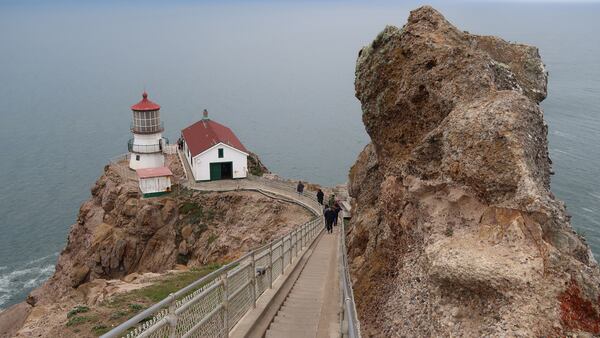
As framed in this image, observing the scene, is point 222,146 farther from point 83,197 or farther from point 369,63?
point 83,197

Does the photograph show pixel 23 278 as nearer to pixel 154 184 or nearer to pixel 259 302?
pixel 154 184

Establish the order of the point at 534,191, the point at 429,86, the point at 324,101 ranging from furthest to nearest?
the point at 324,101 < the point at 429,86 < the point at 534,191

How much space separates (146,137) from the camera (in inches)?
1806

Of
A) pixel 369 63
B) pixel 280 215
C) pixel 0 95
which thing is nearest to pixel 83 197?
pixel 280 215

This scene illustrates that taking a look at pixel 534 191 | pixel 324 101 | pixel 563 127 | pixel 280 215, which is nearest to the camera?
pixel 534 191

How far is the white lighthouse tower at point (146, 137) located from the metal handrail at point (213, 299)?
3212cm

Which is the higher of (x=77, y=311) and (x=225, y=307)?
(x=225, y=307)

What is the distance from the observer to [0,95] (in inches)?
5413

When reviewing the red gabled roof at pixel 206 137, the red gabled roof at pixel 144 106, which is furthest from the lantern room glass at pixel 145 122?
the red gabled roof at pixel 206 137

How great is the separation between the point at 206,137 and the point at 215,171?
347 centimetres

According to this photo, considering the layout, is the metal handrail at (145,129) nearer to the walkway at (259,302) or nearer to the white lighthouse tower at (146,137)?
the white lighthouse tower at (146,137)

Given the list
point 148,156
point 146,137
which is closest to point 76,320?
point 148,156

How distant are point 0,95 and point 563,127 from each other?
131975 mm

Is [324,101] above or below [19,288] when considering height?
above
